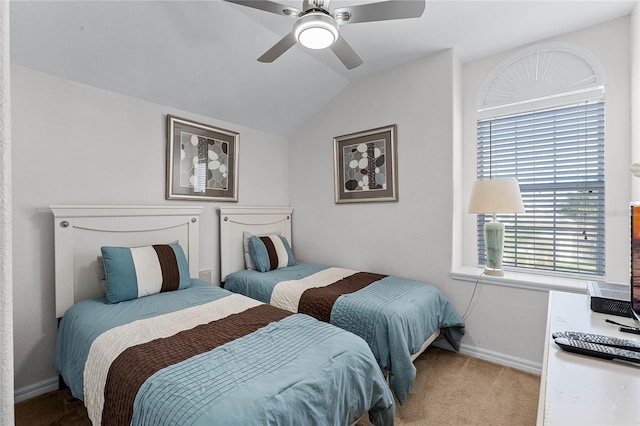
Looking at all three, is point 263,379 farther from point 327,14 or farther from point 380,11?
point 380,11

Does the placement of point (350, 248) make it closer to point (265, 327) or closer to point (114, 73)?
point (265, 327)

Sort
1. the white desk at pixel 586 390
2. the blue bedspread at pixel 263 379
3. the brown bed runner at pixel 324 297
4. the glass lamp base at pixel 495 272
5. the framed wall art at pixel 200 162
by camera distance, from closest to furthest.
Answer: the white desk at pixel 586 390 → the blue bedspread at pixel 263 379 → the brown bed runner at pixel 324 297 → the glass lamp base at pixel 495 272 → the framed wall art at pixel 200 162

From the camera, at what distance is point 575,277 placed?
7.90ft

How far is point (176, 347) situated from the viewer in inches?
56.2

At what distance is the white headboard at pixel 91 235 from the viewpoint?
82.2 inches

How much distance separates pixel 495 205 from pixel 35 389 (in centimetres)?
357

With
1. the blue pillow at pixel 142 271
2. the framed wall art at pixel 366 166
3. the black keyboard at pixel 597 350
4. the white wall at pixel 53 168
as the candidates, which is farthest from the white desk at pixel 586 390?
the white wall at pixel 53 168

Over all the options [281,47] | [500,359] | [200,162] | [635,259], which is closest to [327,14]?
[281,47]

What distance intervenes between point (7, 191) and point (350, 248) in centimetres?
303

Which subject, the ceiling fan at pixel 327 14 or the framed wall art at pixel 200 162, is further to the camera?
the framed wall art at pixel 200 162

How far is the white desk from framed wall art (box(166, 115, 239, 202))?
2848mm

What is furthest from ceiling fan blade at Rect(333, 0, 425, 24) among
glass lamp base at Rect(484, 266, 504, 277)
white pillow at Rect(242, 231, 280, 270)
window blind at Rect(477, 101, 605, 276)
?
white pillow at Rect(242, 231, 280, 270)

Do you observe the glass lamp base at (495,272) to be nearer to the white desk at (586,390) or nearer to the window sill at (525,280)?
the window sill at (525,280)

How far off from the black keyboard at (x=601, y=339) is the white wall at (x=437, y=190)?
4.99ft
